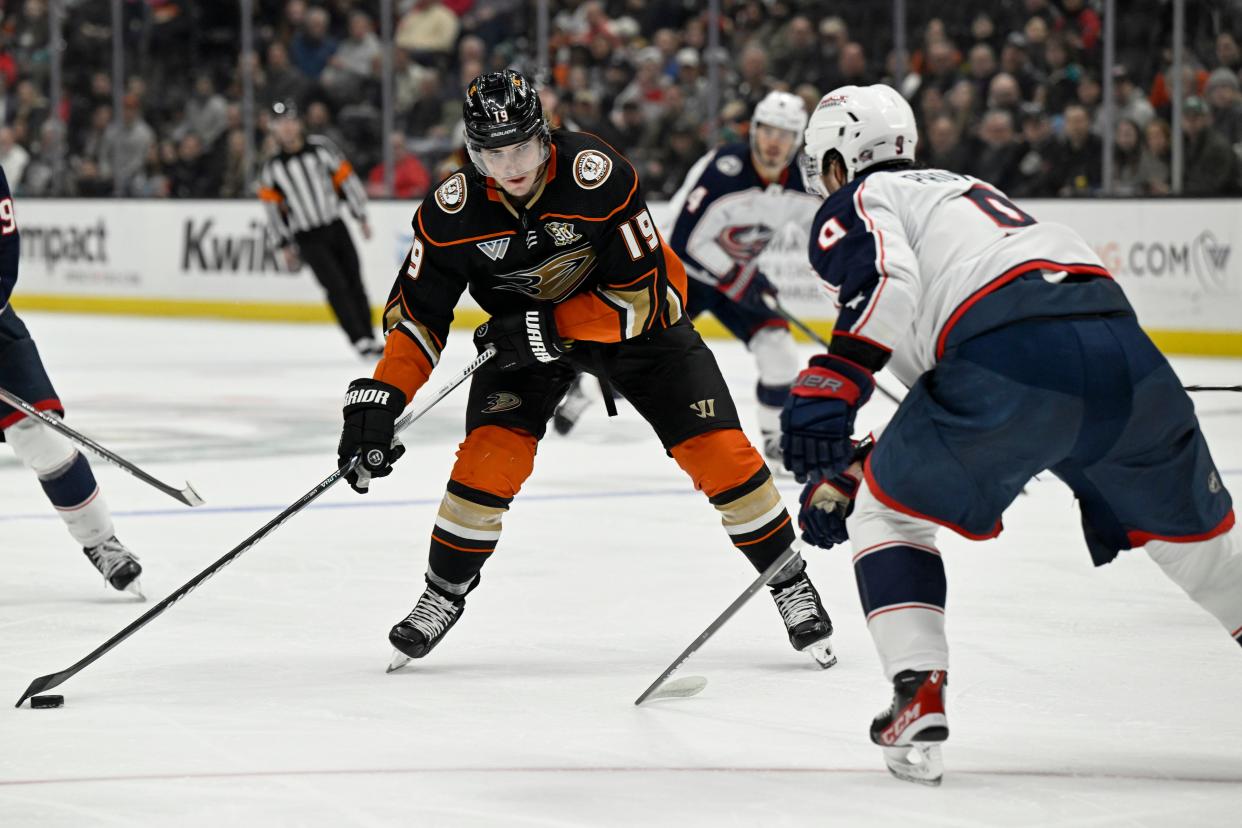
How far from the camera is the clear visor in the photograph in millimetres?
3352

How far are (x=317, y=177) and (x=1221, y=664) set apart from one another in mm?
7478

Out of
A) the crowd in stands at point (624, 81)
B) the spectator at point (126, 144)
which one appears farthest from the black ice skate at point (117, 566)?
the spectator at point (126, 144)

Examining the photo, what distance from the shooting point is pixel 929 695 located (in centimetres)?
268

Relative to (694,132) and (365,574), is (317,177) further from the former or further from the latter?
(365,574)

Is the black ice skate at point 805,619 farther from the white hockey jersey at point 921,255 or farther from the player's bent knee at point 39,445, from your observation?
the player's bent knee at point 39,445

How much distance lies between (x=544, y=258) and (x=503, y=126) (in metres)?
0.28

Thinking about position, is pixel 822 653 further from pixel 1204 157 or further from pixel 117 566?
pixel 1204 157

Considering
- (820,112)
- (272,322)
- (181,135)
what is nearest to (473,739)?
(820,112)

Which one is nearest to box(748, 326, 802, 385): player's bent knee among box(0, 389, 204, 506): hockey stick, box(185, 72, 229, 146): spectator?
box(0, 389, 204, 506): hockey stick

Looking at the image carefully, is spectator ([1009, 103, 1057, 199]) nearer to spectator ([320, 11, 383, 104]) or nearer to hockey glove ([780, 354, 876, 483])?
A: spectator ([320, 11, 383, 104])

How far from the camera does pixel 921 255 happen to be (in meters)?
2.73

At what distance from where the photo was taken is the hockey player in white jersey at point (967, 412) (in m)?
2.63

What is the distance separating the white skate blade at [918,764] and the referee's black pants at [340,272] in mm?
7815

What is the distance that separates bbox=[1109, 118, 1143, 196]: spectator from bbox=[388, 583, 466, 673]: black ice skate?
681 centimetres
